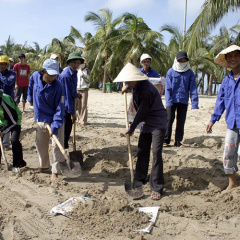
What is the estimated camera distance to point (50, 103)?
4348 mm

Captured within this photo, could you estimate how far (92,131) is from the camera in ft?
24.1

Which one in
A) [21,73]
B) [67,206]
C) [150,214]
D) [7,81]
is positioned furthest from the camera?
[21,73]

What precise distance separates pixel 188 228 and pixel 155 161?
1.06 meters

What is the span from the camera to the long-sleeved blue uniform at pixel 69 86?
5.07m

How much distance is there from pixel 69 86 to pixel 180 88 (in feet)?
6.97

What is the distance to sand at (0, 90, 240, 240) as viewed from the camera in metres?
2.95

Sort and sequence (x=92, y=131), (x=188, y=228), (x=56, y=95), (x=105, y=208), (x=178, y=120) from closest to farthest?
(x=188, y=228) → (x=105, y=208) → (x=56, y=95) → (x=178, y=120) → (x=92, y=131)

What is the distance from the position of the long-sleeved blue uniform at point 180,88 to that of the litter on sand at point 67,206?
2.82 metres

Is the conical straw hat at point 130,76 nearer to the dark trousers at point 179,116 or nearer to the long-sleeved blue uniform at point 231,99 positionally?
the long-sleeved blue uniform at point 231,99

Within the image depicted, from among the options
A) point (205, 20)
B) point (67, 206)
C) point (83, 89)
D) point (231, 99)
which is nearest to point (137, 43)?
point (205, 20)

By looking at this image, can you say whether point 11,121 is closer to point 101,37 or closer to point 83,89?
point 83,89

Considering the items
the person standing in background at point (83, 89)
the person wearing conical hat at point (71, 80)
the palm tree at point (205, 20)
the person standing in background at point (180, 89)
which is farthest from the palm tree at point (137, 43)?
the person wearing conical hat at point (71, 80)

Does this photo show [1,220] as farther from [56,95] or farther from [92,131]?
[92,131]

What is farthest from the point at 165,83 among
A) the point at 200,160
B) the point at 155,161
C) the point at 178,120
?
the point at 155,161
